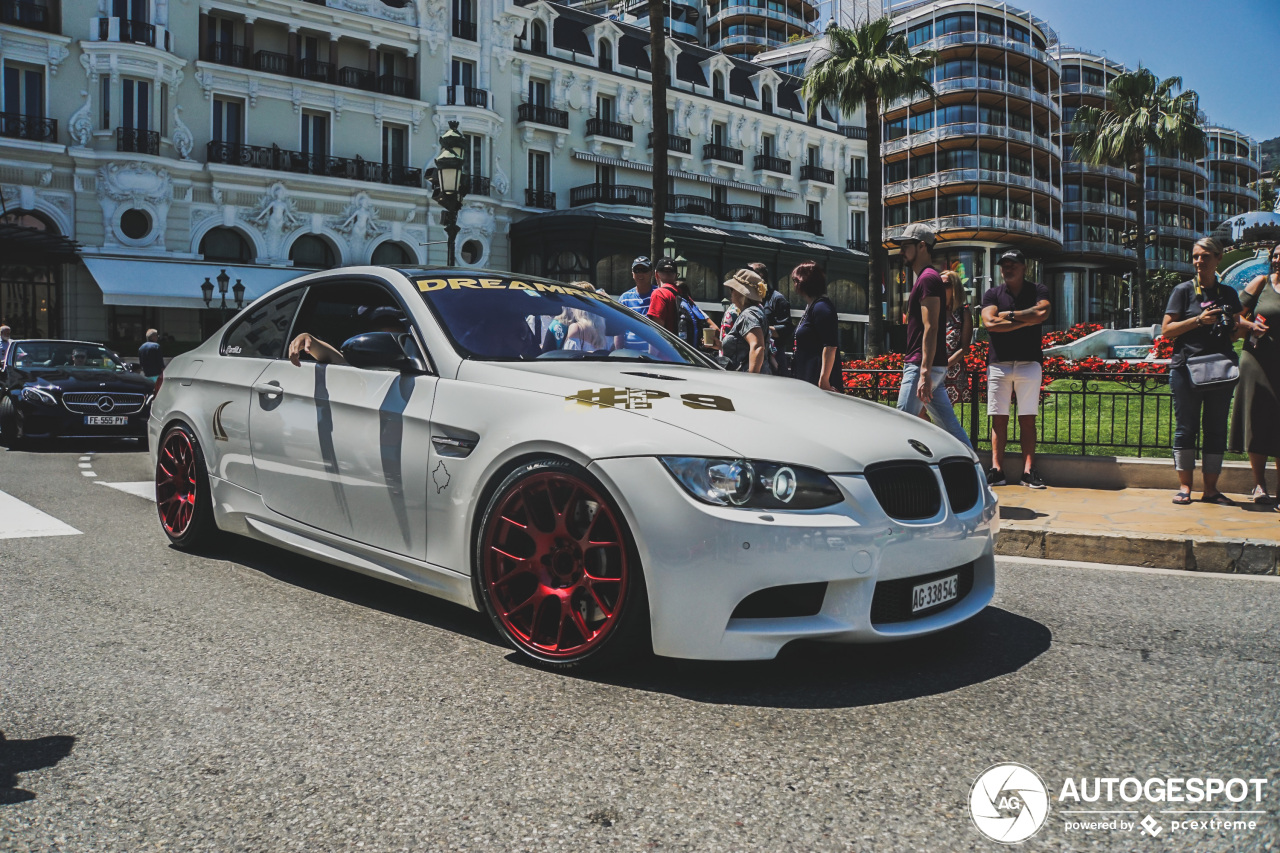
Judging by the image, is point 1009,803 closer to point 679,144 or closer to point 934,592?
point 934,592

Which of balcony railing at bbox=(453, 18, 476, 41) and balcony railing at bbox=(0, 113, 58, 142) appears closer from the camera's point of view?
balcony railing at bbox=(0, 113, 58, 142)

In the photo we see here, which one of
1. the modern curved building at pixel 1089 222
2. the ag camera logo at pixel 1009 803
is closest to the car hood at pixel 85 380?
the ag camera logo at pixel 1009 803

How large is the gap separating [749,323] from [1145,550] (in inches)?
134

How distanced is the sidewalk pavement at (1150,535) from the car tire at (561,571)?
11.8 ft

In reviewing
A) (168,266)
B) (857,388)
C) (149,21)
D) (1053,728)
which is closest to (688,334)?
(857,388)

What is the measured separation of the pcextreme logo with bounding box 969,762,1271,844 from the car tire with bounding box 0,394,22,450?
12.7 metres

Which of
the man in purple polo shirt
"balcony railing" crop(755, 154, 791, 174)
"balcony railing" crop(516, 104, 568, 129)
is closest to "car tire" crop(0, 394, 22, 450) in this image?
the man in purple polo shirt

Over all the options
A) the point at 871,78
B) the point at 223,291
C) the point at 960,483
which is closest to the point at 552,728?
the point at 960,483

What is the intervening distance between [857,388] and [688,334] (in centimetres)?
222

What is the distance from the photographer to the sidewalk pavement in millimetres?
5434

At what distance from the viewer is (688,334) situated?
29.6ft

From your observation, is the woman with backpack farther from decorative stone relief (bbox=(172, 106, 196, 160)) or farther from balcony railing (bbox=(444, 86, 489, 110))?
balcony railing (bbox=(444, 86, 489, 110))

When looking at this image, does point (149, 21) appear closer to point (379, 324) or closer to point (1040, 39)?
point (379, 324)

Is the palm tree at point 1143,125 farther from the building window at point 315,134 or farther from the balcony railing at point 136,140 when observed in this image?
the balcony railing at point 136,140
